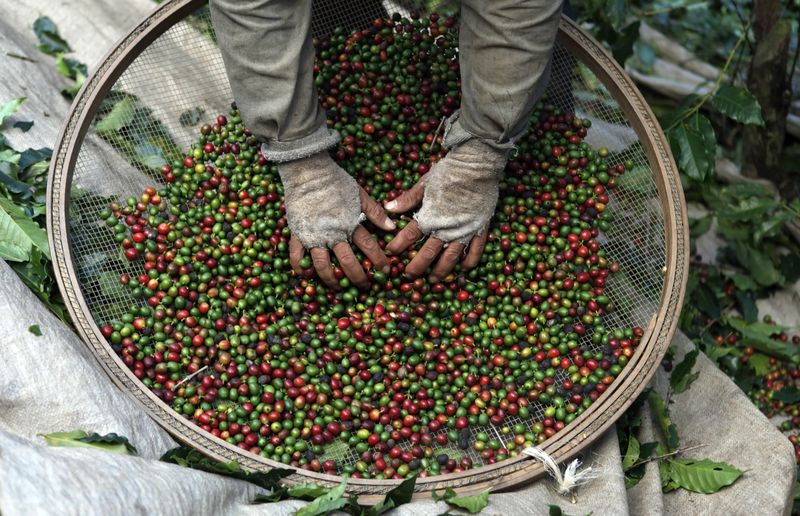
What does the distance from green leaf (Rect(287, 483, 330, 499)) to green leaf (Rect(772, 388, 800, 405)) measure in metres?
2.08

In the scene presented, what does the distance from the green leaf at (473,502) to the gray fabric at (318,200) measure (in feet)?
3.04

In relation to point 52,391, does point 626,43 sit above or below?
above

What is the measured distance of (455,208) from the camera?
2.67 metres

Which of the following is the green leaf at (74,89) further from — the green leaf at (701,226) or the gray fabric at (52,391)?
the green leaf at (701,226)

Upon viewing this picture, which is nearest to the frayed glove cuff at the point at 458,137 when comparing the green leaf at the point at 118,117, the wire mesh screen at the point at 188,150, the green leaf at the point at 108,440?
the wire mesh screen at the point at 188,150

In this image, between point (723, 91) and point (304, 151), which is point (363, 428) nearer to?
point (304, 151)

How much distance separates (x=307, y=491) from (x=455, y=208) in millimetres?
1039

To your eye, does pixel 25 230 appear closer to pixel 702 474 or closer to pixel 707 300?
pixel 702 474

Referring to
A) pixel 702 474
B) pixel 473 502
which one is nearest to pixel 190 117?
pixel 473 502

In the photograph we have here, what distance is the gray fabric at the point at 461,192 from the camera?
2.62m

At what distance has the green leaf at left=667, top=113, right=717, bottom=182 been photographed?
3092mm

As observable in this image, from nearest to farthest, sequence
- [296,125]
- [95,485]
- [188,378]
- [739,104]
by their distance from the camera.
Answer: [95,485], [296,125], [188,378], [739,104]

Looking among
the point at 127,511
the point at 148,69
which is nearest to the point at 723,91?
the point at 148,69

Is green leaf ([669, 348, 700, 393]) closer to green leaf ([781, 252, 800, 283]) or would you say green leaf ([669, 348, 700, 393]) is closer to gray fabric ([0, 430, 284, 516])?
green leaf ([781, 252, 800, 283])
